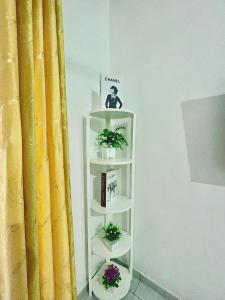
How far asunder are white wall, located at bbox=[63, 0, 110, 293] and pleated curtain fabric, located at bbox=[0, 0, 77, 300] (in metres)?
Result: 0.28

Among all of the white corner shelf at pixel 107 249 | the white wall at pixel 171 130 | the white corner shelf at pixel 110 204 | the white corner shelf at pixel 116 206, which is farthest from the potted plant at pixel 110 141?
the white corner shelf at pixel 107 249

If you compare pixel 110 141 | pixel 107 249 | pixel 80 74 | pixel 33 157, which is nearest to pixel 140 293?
pixel 107 249

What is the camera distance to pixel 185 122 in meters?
0.99

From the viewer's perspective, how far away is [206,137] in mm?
928

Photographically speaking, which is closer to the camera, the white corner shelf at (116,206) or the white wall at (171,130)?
the white wall at (171,130)

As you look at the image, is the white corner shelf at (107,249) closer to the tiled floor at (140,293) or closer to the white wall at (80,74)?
the white wall at (80,74)

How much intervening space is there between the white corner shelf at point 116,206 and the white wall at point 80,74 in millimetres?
103

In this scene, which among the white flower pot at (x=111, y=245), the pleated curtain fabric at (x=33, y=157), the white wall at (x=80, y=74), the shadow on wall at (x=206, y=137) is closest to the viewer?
the pleated curtain fabric at (x=33, y=157)

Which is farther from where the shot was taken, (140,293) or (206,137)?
(140,293)

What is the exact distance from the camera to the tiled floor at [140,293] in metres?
1.14

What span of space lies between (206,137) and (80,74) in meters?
0.87

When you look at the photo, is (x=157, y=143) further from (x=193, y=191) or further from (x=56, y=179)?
(x=56, y=179)

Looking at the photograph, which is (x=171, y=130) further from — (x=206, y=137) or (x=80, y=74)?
(x=80, y=74)

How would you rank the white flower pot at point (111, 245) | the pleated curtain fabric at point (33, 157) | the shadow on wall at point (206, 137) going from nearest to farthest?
the pleated curtain fabric at point (33, 157) → the shadow on wall at point (206, 137) → the white flower pot at point (111, 245)
